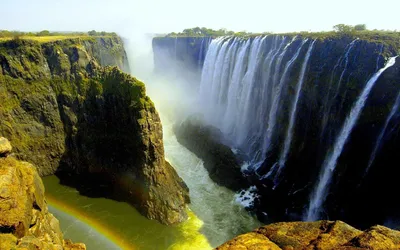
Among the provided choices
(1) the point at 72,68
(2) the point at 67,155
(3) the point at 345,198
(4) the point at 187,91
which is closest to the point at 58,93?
(1) the point at 72,68

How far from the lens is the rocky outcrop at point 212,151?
29.1 m

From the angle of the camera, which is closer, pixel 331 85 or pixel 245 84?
pixel 331 85

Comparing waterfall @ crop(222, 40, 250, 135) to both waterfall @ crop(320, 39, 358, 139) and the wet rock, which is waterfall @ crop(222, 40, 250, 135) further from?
the wet rock

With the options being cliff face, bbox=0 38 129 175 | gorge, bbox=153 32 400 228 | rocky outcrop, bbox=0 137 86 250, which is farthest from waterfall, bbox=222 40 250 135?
rocky outcrop, bbox=0 137 86 250

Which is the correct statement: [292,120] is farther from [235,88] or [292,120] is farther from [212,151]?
[235,88]

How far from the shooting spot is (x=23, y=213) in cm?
1028

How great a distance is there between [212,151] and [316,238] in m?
27.1

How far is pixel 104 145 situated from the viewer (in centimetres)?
2775

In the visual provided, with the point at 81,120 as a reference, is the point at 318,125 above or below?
above

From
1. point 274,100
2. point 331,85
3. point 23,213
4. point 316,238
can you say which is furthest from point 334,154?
point 23,213

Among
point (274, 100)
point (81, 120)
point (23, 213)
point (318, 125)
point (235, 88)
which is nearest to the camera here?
point (23, 213)

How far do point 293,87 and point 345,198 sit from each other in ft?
38.6

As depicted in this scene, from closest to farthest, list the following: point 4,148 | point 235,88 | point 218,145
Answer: point 4,148 → point 218,145 → point 235,88

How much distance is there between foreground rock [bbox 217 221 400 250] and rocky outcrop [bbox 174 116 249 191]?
70.7ft
